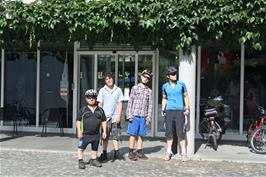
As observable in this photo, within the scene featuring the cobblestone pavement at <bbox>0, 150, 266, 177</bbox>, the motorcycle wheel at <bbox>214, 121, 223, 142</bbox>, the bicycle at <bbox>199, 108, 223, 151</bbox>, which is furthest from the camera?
the motorcycle wheel at <bbox>214, 121, 223, 142</bbox>

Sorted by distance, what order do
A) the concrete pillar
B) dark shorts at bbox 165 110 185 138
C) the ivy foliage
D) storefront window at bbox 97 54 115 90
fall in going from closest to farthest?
dark shorts at bbox 165 110 185 138, the ivy foliage, the concrete pillar, storefront window at bbox 97 54 115 90

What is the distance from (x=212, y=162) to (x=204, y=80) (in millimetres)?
4062

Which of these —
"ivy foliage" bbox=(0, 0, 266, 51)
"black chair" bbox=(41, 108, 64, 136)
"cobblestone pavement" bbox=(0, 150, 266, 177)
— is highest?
"ivy foliage" bbox=(0, 0, 266, 51)

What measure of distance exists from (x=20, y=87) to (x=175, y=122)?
6.52 metres

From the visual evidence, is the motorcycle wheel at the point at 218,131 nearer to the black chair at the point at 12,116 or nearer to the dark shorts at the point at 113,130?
the dark shorts at the point at 113,130

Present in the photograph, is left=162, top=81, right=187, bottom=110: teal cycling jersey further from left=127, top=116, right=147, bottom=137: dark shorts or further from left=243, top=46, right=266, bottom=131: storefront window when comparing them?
left=243, top=46, right=266, bottom=131: storefront window

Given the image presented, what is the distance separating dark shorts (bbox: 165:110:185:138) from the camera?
10391 mm

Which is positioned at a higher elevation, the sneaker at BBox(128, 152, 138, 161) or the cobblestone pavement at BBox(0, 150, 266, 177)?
the sneaker at BBox(128, 152, 138, 161)

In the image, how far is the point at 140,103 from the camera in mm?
10469

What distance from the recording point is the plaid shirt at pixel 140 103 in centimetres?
1046

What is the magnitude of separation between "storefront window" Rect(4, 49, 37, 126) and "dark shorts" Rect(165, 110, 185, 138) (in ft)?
19.5

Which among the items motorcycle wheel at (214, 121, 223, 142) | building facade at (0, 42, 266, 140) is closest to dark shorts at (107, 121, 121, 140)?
Result: motorcycle wheel at (214, 121, 223, 142)

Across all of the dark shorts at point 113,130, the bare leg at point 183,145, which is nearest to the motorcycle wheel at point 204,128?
the bare leg at point 183,145

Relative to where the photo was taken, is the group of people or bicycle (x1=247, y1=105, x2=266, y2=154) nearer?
the group of people
